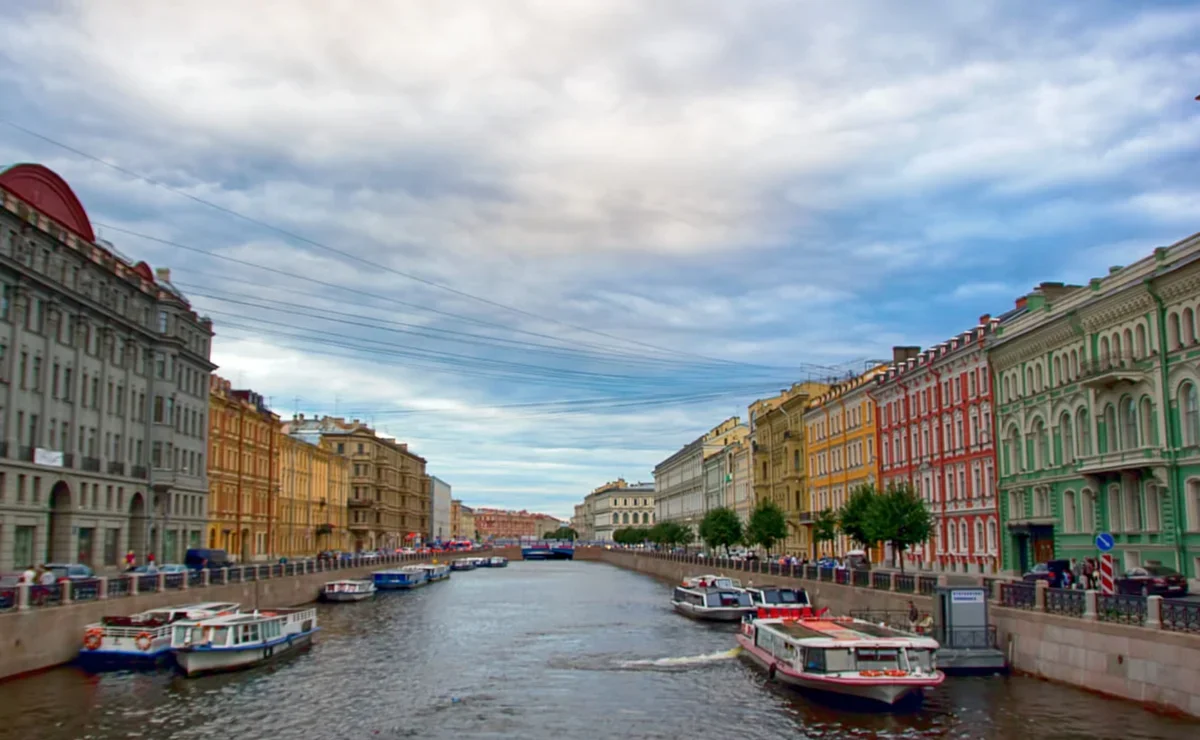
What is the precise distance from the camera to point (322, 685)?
36688mm

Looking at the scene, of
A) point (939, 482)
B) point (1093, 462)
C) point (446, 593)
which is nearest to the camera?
point (1093, 462)

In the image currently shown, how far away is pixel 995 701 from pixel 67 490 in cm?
4779

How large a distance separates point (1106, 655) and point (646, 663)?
17483 mm

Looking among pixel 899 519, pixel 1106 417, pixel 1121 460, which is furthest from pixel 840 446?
pixel 1121 460

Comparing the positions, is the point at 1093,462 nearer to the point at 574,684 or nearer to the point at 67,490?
the point at 574,684

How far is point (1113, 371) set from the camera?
149 feet

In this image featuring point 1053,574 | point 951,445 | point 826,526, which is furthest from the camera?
point 826,526

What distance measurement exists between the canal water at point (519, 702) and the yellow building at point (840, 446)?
36537 millimetres

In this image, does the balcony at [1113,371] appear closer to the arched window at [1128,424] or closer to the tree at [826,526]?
the arched window at [1128,424]

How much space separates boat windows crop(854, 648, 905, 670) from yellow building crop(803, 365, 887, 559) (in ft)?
161

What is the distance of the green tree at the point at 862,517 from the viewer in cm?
5512

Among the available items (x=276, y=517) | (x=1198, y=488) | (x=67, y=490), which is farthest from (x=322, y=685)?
(x=276, y=517)

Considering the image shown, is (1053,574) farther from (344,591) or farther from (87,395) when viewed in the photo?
(344,591)

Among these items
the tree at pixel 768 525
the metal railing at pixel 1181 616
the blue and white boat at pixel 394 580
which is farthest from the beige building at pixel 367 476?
the metal railing at pixel 1181 616
